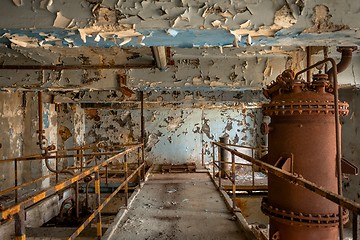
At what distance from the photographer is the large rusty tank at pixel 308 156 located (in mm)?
2818

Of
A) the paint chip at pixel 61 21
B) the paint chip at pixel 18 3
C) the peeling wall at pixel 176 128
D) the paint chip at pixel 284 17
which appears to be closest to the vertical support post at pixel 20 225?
the paint chip at pixel 61 21

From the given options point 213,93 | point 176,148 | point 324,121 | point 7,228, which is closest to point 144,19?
point 324,121

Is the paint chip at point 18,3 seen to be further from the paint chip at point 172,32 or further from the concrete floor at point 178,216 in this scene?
the concrete floor at point 178,216

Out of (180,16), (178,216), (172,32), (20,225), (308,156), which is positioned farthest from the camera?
(178,216)

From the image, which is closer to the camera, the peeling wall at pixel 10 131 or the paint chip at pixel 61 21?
the paint chip at pixel 61 21

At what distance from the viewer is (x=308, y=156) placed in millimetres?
2850

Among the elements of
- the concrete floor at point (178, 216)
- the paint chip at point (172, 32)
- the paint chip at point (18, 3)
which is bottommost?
the concrete floor at point (178, 216)

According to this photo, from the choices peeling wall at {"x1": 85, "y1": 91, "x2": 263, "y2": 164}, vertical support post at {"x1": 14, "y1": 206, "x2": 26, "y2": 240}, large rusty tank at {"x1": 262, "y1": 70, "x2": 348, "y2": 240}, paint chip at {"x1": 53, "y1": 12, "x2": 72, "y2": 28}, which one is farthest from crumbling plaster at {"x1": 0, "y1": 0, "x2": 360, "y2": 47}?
peeling wall at {"x1": 85, "y1": 91, "x2": 263, "y2": 164}

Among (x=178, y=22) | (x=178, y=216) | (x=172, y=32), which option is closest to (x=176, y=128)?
(x=178, y=216)

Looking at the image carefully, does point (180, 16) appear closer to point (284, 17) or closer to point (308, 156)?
point (284, 17)

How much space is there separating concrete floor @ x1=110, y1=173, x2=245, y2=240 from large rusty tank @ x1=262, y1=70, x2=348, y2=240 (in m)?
0.99

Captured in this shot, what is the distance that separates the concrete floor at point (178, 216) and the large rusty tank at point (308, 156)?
0.99m

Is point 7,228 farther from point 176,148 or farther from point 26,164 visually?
point 176,148

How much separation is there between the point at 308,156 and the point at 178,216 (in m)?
2.36
